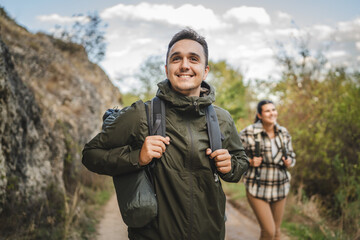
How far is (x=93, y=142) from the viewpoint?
2.02m

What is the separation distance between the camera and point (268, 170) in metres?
4.21

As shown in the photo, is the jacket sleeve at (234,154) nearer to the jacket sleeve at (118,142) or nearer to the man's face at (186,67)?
the man's face at (186,67)

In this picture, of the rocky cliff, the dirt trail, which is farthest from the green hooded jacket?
the dirt trail

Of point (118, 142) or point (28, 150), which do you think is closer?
point (118, 142)

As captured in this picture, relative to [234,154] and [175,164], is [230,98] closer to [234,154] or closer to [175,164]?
[234,154]

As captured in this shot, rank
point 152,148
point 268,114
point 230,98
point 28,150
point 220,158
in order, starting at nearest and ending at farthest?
point 152,148
point 220,158
point 268,114
point 28,150
point 230,98

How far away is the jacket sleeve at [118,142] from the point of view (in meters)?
1.94

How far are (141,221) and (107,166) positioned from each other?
1.33 ft

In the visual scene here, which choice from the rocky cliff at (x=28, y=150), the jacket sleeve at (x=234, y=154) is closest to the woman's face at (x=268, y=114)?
the jacket sleeve at (x=234, y=154)

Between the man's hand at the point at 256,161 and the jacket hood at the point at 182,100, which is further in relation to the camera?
the man's hand at the point at 256,161

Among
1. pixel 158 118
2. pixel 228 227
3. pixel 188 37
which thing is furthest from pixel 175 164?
pixel 228 227

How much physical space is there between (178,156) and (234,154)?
55 cm

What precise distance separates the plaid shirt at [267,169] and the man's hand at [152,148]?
2596 millimetres

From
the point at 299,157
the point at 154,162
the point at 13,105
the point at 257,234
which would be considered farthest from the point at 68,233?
the point at 299,157
